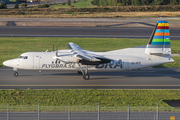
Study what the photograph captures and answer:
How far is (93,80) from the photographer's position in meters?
27.3

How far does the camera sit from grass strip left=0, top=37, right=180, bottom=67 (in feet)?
140

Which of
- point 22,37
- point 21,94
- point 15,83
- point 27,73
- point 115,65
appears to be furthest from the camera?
point 22,37

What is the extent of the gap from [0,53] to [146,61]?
2375cm

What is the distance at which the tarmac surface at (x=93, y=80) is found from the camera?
2488 cm

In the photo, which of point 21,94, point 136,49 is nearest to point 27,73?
point 21,94

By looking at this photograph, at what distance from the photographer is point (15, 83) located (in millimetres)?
25328

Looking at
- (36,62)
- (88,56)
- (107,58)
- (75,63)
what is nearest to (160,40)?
(107,58)

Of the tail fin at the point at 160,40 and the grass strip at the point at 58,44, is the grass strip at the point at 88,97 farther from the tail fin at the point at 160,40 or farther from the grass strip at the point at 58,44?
the grass strip at the point at 58,44

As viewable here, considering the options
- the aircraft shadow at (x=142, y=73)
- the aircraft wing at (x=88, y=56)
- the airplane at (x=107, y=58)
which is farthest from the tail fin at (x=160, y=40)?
the aircraft wing at (x=88, y=56)

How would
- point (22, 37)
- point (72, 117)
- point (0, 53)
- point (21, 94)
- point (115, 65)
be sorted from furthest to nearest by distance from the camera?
point (22, 37), point (0, 53), point (115, 65), point (21, 94), point (72, 117)

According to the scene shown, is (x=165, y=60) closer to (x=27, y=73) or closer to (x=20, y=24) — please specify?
(x=27, y=73)

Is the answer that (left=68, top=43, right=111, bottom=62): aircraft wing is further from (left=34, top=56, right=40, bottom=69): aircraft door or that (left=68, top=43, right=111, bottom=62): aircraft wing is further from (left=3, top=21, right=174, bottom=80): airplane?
(left=34, top=56, right=40, bottom=69): aircraft door

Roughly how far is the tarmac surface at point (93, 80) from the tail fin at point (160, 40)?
10.8 feet

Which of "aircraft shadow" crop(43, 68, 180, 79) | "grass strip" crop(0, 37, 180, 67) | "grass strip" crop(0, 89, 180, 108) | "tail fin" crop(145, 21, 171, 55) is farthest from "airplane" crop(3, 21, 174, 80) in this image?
"grass strip" crop(0, 37, 180, 67)
